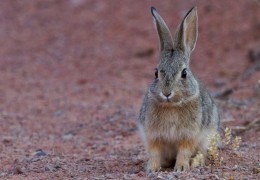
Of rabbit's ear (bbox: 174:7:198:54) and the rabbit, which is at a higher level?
rabbit's ear (bbox: 174:7:198:54)

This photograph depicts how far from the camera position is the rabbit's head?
6.41 meters

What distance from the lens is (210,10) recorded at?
574 inches

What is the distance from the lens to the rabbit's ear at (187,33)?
6.81m

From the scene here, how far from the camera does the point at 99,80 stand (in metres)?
12.0

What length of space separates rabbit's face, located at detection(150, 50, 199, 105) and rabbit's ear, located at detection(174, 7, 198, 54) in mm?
193

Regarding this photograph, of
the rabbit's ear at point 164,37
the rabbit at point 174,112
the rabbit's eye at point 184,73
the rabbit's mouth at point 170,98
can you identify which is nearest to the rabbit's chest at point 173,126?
the rabbit at point 174,112

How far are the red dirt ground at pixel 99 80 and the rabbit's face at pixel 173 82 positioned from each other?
618 millimetres

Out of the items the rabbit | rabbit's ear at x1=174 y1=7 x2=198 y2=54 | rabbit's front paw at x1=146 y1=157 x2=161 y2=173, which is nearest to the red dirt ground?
rabbit's front paw at x1=146 y1=157 x2=161 y2=173

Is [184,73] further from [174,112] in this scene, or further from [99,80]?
[99,80]

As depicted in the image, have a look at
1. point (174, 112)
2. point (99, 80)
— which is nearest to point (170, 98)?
point (174, 112)

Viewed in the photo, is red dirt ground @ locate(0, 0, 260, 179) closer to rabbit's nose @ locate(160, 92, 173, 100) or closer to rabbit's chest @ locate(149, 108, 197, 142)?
rabbit's chest @ locate(149, 108, 197, 142)

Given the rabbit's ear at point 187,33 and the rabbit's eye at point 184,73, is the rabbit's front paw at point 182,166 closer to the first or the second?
the rabbit's eye at point 184,73

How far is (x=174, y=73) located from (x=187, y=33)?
2.47 feet

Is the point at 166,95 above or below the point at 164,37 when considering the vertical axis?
below
